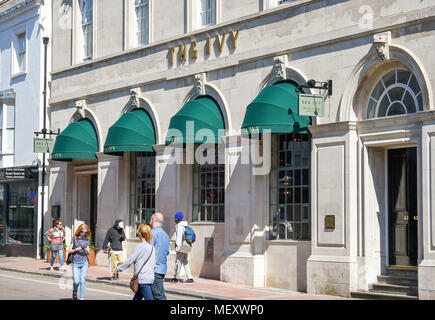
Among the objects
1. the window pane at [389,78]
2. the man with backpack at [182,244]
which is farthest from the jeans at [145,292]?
the man with backpack at [182,244]

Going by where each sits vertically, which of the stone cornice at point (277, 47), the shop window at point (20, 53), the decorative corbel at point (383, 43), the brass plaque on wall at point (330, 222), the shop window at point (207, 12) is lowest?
the brass plaque on wall at point (330, 222)

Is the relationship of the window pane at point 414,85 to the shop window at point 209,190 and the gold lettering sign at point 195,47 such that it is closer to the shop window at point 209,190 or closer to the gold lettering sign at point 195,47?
the gold lettering sign at point 195,47

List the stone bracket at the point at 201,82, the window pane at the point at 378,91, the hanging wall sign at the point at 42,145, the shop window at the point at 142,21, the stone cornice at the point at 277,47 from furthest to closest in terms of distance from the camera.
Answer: the hanging wall sign at the point at 42,145 → the shop window at the point at 142,21 → the stone bracket at the point at 201,82 → the window pane at the point at 378,91 → the stone cornice at the point at 277,47

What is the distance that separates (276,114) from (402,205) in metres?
3.60

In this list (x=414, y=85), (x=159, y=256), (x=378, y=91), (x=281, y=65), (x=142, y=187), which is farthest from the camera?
(x=142, y=187)

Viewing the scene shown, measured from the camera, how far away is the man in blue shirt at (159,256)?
1288 centimetres

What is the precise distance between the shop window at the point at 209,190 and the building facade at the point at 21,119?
9.18 m

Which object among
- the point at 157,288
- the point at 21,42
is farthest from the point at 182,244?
the point at 21,42

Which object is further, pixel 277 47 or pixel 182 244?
pixel 182 244

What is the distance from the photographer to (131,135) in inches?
955

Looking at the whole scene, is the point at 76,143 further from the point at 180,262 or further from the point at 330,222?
the point at 330,222

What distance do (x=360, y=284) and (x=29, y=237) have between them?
16998 millimetres

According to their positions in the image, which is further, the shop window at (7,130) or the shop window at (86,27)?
the shop window at (7,130)

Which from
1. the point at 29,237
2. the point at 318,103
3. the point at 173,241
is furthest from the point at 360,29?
the point at 29,237
